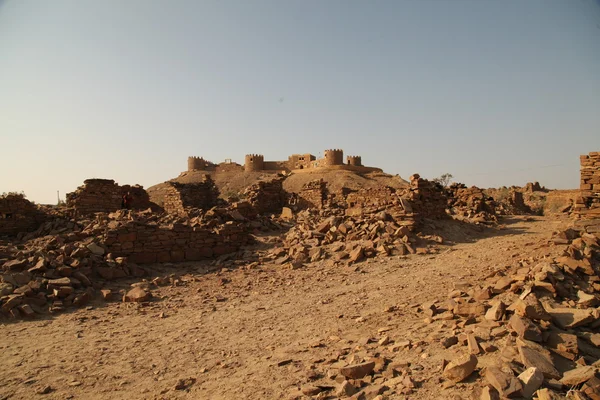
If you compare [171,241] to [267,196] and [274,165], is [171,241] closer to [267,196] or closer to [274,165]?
[267,196]

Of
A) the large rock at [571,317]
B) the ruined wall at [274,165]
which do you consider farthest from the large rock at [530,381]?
the ruined wall at [274,165]

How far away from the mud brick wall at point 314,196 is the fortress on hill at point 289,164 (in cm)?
3134

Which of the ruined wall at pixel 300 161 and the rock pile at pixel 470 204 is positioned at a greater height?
the ruined wall at pixel 300 161

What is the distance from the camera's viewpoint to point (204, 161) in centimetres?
6272

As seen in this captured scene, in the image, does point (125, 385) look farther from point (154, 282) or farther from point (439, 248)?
point (439, 248)

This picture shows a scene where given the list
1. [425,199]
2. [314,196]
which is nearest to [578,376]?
[425,199]

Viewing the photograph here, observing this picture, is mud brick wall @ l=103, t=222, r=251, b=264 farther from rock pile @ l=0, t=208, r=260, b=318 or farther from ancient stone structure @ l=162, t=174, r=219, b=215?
ancient stone structure @ l=162, t=174, r=219, b=215

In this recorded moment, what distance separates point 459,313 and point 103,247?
844cm

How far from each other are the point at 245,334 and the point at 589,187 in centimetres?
839

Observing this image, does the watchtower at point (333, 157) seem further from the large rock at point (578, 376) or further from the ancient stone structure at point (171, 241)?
the large rock at point (578, 376)

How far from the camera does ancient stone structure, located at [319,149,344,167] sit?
5006cm

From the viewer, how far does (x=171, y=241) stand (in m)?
10.6

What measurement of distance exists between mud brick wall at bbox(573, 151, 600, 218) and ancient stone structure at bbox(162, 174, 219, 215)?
540 inches

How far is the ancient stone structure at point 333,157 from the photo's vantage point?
164 ft
